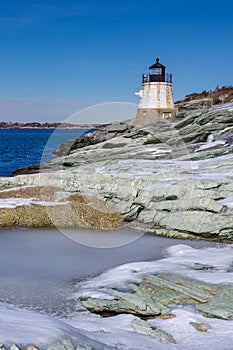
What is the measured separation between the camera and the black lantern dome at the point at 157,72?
1674 inches

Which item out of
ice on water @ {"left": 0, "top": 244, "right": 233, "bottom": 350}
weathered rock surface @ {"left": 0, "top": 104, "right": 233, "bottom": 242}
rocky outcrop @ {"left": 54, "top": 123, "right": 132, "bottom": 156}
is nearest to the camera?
ice on water @ {"left": 0, "top": 244, "right": 233, "bottom": 350}

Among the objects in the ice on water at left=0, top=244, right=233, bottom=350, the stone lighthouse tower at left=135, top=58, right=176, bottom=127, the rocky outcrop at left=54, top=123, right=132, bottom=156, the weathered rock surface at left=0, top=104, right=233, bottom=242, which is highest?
the stone lighthouse tower at left=135, top=58, right=176, bottom=127

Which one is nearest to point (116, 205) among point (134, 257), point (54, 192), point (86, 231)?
point (86, 231)

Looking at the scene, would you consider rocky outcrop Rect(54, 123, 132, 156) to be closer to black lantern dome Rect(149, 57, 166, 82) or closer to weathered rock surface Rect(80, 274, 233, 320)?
black lantern dome Rect(149, 57, 166, 82)

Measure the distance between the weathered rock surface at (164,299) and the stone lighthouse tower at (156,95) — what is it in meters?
33.7

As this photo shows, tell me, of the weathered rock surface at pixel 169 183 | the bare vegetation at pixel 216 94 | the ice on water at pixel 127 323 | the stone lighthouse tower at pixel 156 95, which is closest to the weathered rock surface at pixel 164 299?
the ice on water at pixel 127 323

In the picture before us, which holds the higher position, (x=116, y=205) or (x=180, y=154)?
(x=180, y=154)

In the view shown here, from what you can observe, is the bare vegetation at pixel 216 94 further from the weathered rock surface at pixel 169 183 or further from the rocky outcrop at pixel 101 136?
the weathered rock surface at pixel 169 183

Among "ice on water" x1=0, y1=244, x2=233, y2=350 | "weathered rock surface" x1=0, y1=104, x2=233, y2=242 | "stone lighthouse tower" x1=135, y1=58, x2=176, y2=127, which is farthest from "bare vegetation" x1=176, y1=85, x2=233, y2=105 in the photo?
"ice on water" x1=0, y1=244, x2=233, y2=350

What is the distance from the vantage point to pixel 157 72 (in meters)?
42.9

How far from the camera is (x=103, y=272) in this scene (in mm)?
11516

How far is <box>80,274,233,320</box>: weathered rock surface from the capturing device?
8828 millimetres

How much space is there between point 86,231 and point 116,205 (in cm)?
210

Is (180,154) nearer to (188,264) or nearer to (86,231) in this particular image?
(86,231)
